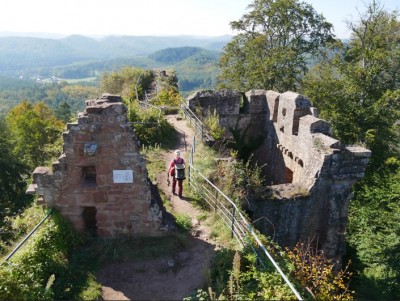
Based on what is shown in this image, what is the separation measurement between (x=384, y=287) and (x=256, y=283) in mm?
8638

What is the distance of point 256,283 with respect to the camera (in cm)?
620

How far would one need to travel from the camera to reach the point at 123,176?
25.2ft

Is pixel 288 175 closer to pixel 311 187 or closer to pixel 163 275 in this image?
pixel 311 187

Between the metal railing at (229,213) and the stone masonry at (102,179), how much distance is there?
162 centimetres

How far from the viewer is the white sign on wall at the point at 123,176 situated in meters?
7.66

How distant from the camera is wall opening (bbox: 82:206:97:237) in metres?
8.11

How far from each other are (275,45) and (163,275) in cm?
2121

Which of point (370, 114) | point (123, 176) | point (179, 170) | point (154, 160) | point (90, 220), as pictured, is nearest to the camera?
point (123, 176)

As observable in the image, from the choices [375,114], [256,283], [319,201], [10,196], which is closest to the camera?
[256,283]

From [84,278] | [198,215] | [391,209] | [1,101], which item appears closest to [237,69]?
[391,209]

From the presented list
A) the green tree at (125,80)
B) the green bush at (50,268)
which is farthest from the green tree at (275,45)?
the green bush at (50,268)

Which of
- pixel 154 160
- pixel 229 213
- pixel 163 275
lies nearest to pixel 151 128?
pixel 154 160

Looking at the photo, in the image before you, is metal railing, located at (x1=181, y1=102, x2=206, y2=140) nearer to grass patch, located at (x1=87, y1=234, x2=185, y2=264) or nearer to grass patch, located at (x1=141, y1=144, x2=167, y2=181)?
grass patch, located at (x1=141, y1=144, x2=167, y2=181)

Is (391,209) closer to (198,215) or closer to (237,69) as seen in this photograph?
(198,215)
